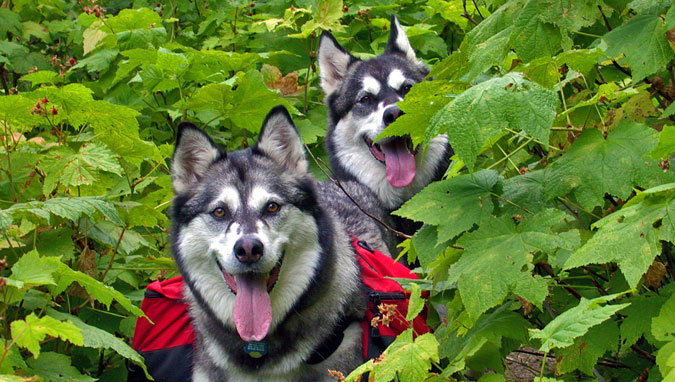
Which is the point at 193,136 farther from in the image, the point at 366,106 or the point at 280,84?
the point at 280,84

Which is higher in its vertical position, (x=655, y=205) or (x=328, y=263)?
(x=655, y=205)

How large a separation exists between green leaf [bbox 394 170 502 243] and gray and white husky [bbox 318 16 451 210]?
107 inches

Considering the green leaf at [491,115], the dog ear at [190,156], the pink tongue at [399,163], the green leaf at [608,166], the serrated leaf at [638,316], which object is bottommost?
the pink tongue at [399,163]

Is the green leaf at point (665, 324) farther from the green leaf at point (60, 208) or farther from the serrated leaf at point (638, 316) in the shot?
the green leaf at point (60, 208)

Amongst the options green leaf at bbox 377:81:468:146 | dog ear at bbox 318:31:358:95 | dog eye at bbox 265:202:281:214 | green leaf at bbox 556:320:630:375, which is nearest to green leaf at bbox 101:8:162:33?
dog ear at bbox 318:31:358:95

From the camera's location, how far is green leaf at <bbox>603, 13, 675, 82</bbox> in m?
2.62

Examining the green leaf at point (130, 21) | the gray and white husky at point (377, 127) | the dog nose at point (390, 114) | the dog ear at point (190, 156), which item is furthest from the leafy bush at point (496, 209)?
the green leaf at point (130, 21)

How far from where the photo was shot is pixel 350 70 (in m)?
6.07

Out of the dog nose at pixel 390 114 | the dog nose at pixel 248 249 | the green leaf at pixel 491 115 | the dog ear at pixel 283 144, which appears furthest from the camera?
the dog nose at pixel 390 114

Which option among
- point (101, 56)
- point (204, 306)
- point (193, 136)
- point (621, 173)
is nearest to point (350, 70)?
point (101, 56)

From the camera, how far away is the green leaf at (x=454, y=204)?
264 cm

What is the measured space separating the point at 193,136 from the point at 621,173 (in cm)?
217

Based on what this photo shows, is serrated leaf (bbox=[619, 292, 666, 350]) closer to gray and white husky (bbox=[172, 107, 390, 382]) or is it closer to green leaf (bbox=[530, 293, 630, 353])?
green leaf (bbox=[530, 293, 630, 353])

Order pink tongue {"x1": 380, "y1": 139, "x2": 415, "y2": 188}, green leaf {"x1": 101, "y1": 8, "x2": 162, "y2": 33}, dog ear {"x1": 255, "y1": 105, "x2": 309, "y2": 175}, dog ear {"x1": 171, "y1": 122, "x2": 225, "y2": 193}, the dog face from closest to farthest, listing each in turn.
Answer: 1. the dog face
2. dog ear {"x1": 171, "y1": 122, "x2": 225, "y2": 193}
3. dog ear {"x1": 255, "y1": 105, "x2": 309, "y2": 175}
4. pink tongue {"x1": 380, "y1": 139, "x2": 415, "y2": 188}
5. green leaf {"x1": 101, "y1": 8, "x2": 162, "y2": 33}
